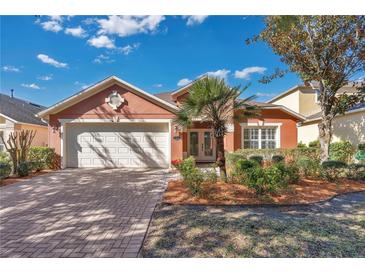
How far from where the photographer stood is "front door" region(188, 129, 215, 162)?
1438 cm

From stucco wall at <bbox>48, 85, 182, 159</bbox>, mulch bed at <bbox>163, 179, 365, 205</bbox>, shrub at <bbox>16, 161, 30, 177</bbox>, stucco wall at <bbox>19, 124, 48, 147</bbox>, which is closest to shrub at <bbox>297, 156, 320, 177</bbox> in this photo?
mulch bed at <bbox>163, 179, 365, 205</bbox>

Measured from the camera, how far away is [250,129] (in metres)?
14.3

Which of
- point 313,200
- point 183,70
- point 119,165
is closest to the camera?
point 313,200

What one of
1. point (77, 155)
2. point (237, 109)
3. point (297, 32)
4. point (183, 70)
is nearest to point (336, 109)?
point (297, 32)

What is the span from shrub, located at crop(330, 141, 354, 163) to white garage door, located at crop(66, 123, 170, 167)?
416 inches

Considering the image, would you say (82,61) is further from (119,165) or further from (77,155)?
(119,165)

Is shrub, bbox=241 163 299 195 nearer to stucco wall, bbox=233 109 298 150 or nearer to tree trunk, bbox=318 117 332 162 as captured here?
tree trunk, bbox=318 117 332 162

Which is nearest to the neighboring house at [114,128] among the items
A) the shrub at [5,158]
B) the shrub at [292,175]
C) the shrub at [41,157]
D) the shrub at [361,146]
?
the shrub at [41,157]

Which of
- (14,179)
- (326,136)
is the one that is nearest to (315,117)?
(326,136)

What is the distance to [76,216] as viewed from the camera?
4848 mm

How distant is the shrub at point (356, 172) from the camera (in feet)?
27.7

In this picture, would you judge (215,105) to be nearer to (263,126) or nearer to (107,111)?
(107,111)

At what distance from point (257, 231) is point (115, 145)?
9.70 meters

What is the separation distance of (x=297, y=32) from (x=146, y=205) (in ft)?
32.9
